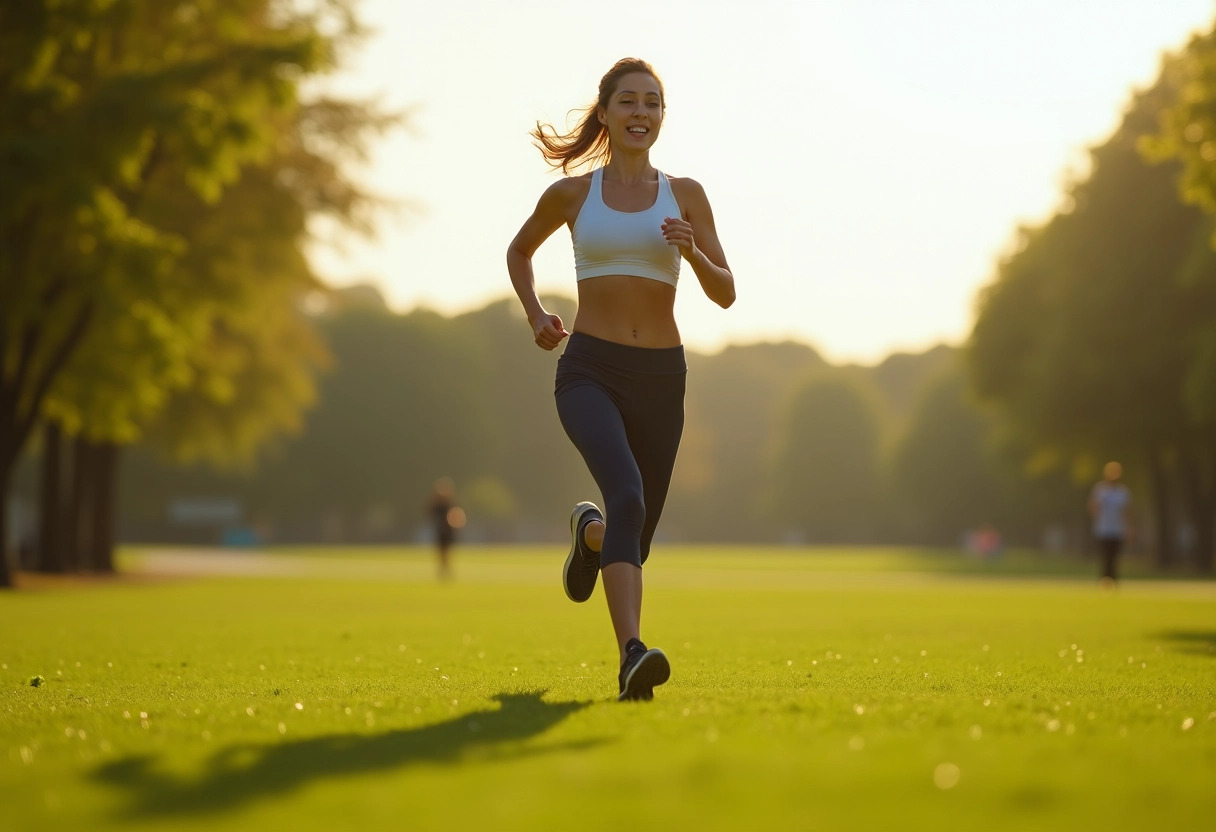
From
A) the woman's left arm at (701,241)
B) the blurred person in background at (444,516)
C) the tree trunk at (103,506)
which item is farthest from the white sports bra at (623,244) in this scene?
the tree trunk at (103,506)

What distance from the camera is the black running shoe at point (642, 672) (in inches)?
237

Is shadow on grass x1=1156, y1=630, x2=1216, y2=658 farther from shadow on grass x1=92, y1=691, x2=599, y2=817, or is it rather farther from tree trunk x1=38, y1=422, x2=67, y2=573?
tree trunk x1=38, y1=422, x2=67, y2=573

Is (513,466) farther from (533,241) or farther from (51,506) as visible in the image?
(533,241)

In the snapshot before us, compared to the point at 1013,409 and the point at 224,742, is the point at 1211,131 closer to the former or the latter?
the point at 224,742

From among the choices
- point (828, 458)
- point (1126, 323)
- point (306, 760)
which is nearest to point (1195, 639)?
point (306, 760)

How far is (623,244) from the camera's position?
6875 mm

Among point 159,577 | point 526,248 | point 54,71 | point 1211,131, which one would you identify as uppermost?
point 54,71

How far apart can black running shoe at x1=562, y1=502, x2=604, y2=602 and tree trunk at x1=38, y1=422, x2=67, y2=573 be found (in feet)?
83.6

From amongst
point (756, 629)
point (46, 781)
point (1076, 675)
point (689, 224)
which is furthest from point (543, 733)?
point (756, 629)

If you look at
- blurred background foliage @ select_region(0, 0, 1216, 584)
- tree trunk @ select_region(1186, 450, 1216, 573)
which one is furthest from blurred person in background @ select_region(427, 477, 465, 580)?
tree trunk @ select_region(1186, 450, 1216, 573)

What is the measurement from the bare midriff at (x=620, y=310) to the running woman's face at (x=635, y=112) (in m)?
0.65

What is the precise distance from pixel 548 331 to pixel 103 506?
2934cm

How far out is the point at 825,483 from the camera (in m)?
104

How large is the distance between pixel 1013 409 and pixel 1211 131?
28.9 meters
